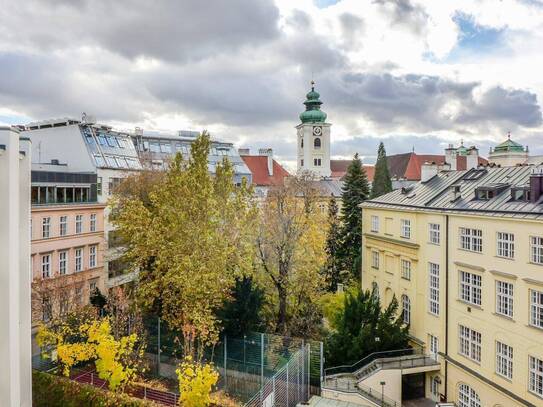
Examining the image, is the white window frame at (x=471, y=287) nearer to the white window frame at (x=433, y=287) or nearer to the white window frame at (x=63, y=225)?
the white window frame at (x=433, y=287)

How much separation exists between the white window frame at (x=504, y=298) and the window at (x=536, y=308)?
1.12 m

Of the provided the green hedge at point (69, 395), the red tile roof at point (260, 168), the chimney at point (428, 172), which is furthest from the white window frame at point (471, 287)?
the red tile roof at point (260, 168)

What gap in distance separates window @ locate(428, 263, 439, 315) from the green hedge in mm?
16080

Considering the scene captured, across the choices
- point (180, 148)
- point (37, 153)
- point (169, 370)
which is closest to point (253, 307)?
point (169, 370)

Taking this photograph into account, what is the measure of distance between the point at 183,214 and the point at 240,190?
4534 mm

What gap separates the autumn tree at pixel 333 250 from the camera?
42438 mm

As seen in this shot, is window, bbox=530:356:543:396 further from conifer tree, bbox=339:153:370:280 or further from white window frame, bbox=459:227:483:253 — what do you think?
conifer tree, bbox=339:153:370:280

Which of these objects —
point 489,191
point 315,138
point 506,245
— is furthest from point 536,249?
point 315,138

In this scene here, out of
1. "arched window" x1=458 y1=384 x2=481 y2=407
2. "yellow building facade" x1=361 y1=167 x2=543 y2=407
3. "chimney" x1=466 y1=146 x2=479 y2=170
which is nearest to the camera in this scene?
"yellow building facade" x1=361 y1=167 x2=543 y2=407

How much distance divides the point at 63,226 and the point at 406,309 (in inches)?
906

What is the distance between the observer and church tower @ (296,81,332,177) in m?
92.8

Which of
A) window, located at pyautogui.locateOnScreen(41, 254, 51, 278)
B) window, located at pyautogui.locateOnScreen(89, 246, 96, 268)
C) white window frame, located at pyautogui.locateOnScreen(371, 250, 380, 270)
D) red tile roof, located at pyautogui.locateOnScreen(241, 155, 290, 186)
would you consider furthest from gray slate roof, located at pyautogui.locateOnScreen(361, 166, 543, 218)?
red tile roof, located at pyautogui.locateOnScreen(241, 155, 290, 186)

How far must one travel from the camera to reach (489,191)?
23.8 m

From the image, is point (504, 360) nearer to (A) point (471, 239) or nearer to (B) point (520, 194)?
(A) point (471, 239)
